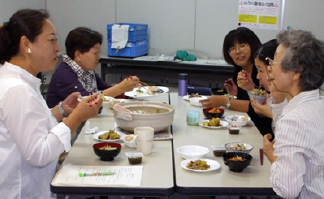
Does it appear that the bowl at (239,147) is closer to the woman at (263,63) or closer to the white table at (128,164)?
the white table at (128,164)

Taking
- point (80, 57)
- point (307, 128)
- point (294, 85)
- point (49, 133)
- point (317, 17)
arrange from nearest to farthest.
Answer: point (307, 128) < point (294, 85) < point (49, 133) < point (80, 57) < point (317, 17)

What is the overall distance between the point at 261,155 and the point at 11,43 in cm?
133

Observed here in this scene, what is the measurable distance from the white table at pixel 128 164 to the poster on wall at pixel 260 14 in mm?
3610

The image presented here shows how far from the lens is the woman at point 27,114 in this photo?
5.48ft

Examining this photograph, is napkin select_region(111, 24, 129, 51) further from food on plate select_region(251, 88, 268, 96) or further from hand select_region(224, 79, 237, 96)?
food on plate select_region(251, 88, 268, 96)

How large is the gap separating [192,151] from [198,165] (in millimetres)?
227

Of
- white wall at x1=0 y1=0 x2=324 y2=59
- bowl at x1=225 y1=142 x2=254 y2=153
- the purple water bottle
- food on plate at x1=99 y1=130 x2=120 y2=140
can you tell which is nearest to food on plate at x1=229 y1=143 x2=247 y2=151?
bowl at x1=225 y1=142 x2=254 y2=153

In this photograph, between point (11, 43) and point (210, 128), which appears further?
point (210, 128)

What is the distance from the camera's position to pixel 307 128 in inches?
58.3

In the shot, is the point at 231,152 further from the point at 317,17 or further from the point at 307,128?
the point at 317,17

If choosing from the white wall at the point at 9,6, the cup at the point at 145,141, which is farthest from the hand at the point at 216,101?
the white wall at the point at 9,6

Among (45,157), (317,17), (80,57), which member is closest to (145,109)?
(80,57)

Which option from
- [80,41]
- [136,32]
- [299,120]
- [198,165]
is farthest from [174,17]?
[299,120]

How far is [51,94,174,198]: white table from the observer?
5.28 feet
